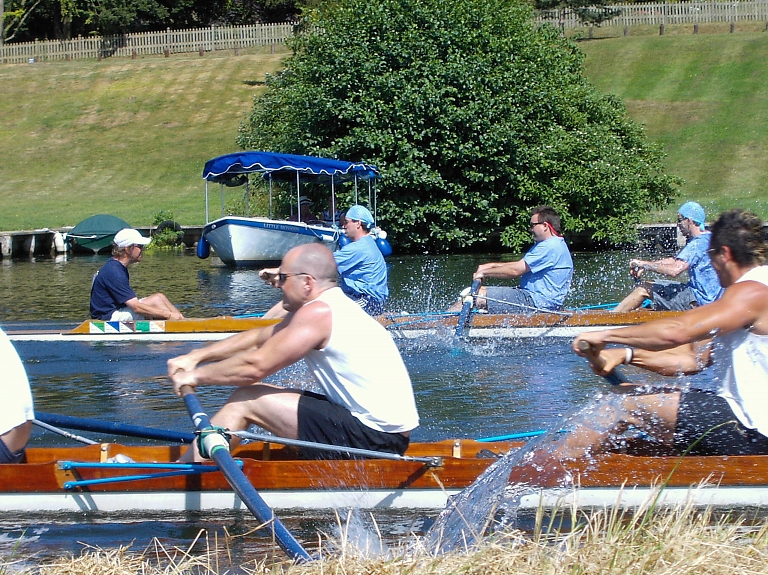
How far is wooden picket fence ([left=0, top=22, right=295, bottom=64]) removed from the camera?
55.9 metres

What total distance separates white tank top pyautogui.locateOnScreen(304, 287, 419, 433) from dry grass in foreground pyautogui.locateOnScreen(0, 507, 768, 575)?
1.00m

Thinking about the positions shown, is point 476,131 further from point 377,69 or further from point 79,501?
point 79,501

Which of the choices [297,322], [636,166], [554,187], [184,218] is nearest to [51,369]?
[297,322]

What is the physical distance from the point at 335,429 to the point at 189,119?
45.9 meters

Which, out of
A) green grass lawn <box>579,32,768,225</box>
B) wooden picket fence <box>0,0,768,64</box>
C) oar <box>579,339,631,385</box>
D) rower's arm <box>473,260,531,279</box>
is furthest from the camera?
wooden picket fence <box>0,0,768,64</box>

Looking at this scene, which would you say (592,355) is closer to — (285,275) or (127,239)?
(285,275)

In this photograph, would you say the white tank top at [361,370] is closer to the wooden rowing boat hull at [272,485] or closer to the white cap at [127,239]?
the wooden rowing boat hull at [272,485]

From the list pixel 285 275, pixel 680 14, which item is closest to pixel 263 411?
pixel 285 275

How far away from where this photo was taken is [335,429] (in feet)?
17.7

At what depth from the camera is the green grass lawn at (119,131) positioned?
39.4 metres

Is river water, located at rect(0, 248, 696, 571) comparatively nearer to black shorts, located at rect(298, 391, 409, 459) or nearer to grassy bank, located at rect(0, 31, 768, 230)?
black shorts, located at rect(298, 391, 409, 459)

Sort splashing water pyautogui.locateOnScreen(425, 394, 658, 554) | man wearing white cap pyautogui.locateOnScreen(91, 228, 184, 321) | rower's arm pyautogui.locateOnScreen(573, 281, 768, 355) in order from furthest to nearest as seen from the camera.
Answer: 1. man wearing white cap pyautogui.locateOnScreen(91, 228, 184, 321)
2. splashing water pyautogui.locateOnScreen(425, 394, 658, 554)
3. rower's arm pyautogui.locateOnScreen(573, 281, 768, 355)

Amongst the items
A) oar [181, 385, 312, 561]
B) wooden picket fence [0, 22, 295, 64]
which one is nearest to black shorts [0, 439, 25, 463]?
oar [181, 385, 312, 561]

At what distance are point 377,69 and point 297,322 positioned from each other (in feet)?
70.1
